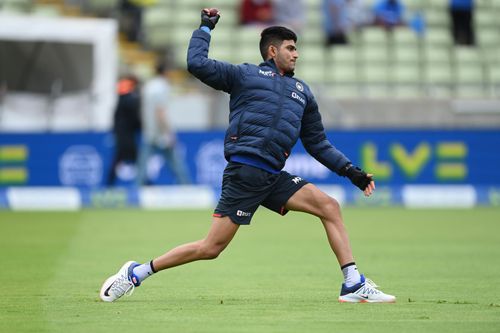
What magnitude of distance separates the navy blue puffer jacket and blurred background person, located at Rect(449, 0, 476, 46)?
2125 cm

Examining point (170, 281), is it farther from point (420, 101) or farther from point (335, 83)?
point (335, 83)

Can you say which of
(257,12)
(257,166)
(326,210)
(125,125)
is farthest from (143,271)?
(257,12)

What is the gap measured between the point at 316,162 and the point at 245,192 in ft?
46.9

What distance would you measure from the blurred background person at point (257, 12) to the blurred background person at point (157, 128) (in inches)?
214

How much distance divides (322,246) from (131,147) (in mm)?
8454

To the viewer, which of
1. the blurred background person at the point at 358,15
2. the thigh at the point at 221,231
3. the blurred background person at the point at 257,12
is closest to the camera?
the thigh at the point at 221,231

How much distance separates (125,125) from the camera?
23.6m

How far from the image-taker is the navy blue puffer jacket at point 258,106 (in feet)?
32.0

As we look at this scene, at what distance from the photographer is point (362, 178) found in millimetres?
10180

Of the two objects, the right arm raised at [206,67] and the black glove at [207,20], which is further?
the black glove at [207,20]

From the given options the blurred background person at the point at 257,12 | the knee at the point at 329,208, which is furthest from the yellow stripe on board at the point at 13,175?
the knee at the point at 329,208

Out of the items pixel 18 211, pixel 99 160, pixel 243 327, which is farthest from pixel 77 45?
pixel 243 327

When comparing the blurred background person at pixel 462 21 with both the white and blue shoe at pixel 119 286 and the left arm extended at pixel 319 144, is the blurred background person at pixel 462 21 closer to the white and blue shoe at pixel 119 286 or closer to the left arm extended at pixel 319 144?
the left arm extended at pixel 319 144

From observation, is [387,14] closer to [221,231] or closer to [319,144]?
[319,144]
